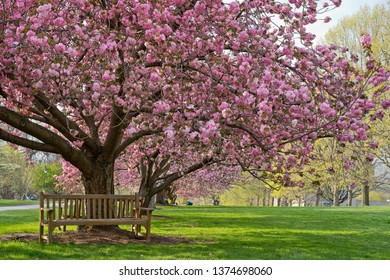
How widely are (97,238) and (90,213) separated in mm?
599

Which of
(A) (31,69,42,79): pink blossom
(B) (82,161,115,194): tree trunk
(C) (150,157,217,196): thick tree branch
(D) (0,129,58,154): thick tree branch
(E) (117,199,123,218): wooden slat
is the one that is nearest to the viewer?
(A) (31,69,42,79): pink blossom

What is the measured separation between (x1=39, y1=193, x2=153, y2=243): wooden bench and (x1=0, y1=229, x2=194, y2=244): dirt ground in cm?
32

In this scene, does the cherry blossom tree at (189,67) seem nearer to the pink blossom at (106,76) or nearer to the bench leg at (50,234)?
the pink blossom at (106,76)

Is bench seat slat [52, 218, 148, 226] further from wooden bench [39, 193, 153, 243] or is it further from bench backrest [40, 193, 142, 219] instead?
bench backrest [40, 193, 142, 219]

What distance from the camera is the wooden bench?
397 inches

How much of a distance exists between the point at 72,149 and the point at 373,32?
923 inches

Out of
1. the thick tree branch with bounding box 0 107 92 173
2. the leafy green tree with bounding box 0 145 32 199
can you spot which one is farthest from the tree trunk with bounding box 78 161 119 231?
the leafy green tree with bounding box 0 145 32 199

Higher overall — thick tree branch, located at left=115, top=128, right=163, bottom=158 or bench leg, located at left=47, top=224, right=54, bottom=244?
thick tree branch, located at left=115, top=128, right=163, bottom=158

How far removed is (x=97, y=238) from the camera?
1101cm

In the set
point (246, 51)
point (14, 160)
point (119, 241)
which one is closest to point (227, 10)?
point (246, 51)

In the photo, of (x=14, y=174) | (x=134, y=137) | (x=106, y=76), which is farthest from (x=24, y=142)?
(x=14, y=174)

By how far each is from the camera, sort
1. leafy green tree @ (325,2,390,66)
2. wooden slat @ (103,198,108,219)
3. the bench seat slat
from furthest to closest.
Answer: leafy green tree @ (325,2,390,66)
wooden slat @ (103,198,108,219)
the bench seat slat

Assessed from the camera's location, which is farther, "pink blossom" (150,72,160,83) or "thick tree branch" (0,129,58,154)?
"thick tree branch" (0,129,58,154)

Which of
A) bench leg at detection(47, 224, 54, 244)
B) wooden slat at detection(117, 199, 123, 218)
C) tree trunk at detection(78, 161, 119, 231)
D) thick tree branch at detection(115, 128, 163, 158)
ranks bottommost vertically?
bench leg at detection(47, 224, 54, 244)
